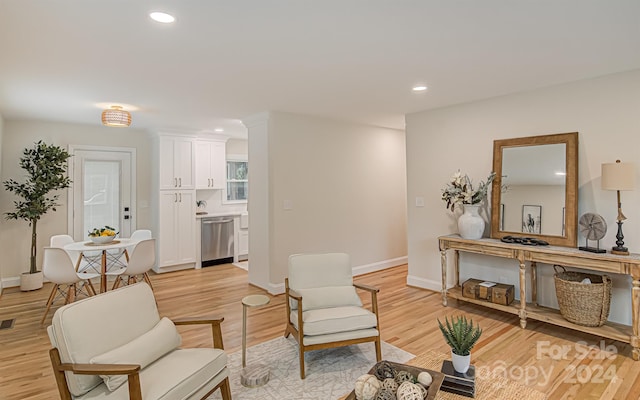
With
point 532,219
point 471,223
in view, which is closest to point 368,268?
point 471,223

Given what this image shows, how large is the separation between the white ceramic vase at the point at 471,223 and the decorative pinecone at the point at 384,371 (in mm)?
2587

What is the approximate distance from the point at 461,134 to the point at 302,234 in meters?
2.60

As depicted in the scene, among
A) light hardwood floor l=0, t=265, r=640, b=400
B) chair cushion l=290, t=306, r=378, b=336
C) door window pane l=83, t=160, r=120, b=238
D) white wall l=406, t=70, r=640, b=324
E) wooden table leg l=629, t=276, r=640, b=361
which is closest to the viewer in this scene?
light hardwood floor l=0, t=265, r=640, b=400

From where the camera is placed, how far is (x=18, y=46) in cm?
252

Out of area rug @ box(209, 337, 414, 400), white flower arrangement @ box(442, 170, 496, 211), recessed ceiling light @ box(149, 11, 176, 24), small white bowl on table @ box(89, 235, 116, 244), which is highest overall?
recessed ceiling light @ box(149, 11, 176, 24)

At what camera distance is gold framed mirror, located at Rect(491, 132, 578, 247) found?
3.47 metres

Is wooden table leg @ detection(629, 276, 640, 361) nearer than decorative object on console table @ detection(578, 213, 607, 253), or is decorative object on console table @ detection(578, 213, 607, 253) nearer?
wooden table leg @ detection(629, 276, 640, 361)

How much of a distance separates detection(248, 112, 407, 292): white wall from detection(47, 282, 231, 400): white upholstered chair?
262 cm

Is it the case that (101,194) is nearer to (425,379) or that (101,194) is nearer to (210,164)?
(210,164)

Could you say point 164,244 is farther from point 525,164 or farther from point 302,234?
point 525,164

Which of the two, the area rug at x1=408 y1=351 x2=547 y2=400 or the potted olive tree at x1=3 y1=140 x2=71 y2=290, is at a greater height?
the potted olive tree at x1=3 y1=140 x2=71 y2=290

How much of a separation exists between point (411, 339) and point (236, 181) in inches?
208

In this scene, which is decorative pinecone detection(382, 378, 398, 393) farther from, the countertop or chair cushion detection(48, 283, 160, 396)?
the countertop

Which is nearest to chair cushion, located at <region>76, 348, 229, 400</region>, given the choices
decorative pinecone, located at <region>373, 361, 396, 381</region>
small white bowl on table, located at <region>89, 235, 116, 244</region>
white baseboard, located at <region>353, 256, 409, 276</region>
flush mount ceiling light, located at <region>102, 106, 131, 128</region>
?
decorative pinecone, located at <region>373, 361, 396, 381</region>
